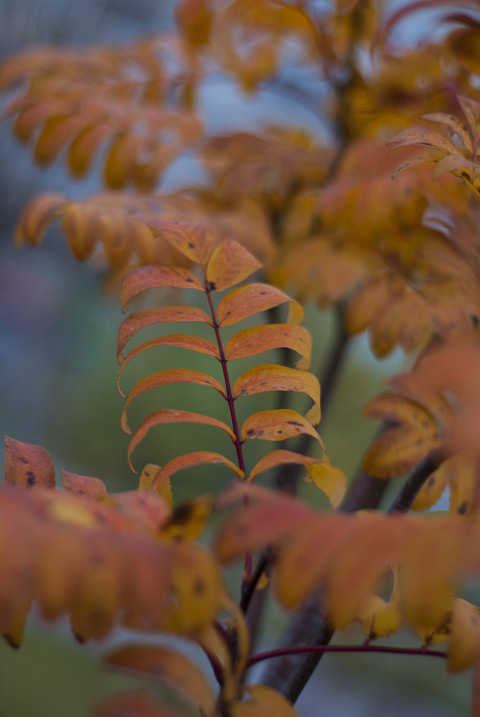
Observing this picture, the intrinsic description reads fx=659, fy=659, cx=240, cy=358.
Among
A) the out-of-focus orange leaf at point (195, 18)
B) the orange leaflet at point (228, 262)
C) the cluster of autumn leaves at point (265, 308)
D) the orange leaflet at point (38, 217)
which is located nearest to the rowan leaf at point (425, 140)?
the cluster of autumn leaves at point (265, 308)

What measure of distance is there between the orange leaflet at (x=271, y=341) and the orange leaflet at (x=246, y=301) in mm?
12

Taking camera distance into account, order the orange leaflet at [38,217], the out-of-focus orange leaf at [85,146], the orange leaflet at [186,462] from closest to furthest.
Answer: the orange leaflet at [186,462] → the orange leaflet at [38,217] → the out-of-focus orange leaf at [85,146]

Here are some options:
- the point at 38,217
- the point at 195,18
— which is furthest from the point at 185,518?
the point at 195,18

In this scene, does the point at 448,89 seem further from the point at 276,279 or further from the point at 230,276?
the point at 230,276

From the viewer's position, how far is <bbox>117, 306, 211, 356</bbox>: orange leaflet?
1.30 feet

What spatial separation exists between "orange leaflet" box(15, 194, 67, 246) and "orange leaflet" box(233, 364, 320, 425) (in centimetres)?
29

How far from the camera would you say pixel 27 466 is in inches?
15.1

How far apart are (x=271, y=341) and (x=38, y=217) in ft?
1.04

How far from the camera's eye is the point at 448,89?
0.68m

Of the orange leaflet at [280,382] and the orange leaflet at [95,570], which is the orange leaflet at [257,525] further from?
the orange leaflet at [280,382]

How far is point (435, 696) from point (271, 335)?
1.82m

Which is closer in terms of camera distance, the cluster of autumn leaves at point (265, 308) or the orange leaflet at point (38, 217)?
the cluster of autumn leaves at point (265, 308)

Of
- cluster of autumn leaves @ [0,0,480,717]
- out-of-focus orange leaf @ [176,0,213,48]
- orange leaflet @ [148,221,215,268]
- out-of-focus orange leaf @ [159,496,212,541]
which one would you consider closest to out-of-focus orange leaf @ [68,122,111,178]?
cluster of autumn leaves @ [0,0,480,717]

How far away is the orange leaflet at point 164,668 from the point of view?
273 millimetres
